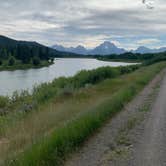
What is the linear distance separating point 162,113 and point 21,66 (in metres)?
82.3

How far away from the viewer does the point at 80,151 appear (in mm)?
7535

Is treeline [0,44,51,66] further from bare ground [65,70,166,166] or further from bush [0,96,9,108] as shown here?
bare ground [65,70,166,166]

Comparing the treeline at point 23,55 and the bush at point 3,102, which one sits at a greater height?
the treeline at point 23,55

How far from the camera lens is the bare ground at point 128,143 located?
267 inches

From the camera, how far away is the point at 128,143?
814 cm

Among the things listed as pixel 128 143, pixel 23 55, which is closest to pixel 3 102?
pixel 128 143

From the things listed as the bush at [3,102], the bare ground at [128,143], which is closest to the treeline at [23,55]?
the bush at [3,102]

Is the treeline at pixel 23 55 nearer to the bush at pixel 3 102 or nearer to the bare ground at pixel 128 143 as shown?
the bush at pixel 3 102

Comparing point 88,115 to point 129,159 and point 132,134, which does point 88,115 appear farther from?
point 129,159

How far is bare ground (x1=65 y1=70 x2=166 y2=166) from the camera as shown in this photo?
22.2ft

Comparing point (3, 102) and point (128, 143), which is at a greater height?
point (128, 143)

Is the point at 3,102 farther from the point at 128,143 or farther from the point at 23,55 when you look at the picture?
the point at 23,55

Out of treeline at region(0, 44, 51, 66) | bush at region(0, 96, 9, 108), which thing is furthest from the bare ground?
treeline at region(0, 44, 51, 66)

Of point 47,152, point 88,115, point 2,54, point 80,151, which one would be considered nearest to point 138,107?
point 88,115
